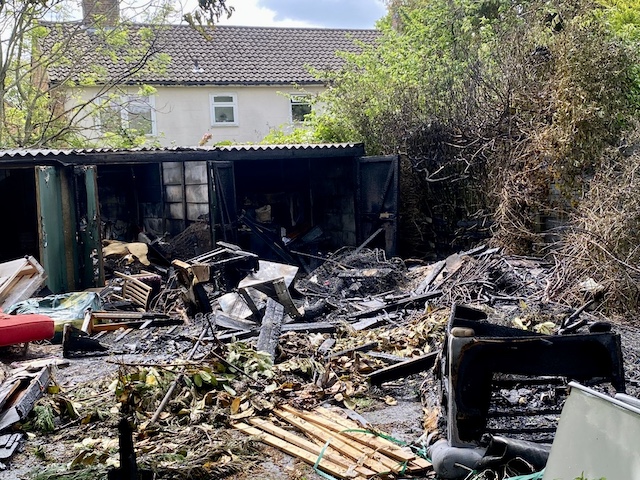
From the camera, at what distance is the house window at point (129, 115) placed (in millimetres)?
19031

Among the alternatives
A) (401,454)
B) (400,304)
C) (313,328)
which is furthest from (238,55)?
(401,454)

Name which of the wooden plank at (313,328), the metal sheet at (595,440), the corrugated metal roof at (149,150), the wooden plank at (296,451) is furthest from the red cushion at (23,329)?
the metal sheet at (595,440)

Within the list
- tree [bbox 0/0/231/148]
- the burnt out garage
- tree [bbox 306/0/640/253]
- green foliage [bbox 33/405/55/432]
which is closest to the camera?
green foliage [bbox 33/405/55/432]

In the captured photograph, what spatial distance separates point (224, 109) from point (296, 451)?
18036 mm

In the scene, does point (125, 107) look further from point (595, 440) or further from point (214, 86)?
point (595, 440)

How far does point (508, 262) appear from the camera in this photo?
9750 millimetres

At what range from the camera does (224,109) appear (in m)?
21.7

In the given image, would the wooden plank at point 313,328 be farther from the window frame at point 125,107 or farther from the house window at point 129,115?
the window frame at point 125,107

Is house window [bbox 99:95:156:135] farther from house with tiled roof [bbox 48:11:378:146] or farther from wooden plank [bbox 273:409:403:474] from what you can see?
wooden plank [bbox 273:409:403:474]

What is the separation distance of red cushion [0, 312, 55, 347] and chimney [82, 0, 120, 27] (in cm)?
1198

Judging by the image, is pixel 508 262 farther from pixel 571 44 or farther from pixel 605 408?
pixel 605 408

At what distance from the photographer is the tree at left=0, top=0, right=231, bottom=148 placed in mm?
17266

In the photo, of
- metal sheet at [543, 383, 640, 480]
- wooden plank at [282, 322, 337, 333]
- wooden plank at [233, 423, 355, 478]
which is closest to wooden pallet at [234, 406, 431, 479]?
wooden plank at [233, 423, 355, 478]

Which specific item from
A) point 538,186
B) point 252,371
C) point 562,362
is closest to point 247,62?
point 538,186
